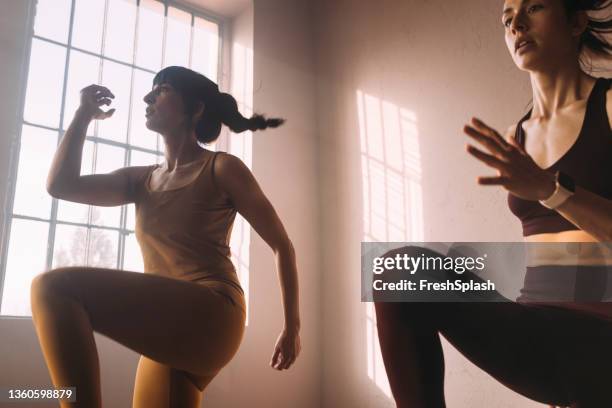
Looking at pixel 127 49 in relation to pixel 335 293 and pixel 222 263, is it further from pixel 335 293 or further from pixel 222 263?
pixel 222 263

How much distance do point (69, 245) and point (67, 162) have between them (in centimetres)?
107

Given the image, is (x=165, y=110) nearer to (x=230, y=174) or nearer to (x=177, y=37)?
(x=230, y=174)

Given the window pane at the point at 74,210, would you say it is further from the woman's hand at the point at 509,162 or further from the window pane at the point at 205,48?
the woman's hand at the point at 509,162

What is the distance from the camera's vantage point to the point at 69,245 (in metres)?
2.44

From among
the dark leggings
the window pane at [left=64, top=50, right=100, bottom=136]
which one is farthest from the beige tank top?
the window pane at [left=64, top=50, right=100, bottom=136]

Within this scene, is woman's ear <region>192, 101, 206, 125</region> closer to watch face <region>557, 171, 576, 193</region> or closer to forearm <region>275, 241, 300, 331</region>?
forearm <region>275, 241, 300, 331</region>

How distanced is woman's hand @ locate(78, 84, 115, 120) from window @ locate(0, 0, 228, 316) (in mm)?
929

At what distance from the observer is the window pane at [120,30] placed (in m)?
2.79

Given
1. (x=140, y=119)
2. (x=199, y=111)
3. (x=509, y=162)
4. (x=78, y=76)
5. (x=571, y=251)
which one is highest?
(x=78, y=76)

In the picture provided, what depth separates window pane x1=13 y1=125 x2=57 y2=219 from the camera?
235 centimetres

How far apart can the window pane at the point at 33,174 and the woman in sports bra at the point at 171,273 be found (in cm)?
95

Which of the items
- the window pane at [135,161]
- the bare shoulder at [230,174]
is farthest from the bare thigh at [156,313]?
the window pane at [135,161]

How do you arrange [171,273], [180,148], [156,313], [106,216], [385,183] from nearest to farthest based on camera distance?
[156,313] < [171,273] < [180,148] < [106,216] < [385,183]

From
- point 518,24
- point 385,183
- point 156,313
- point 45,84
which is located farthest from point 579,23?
point 45,84
